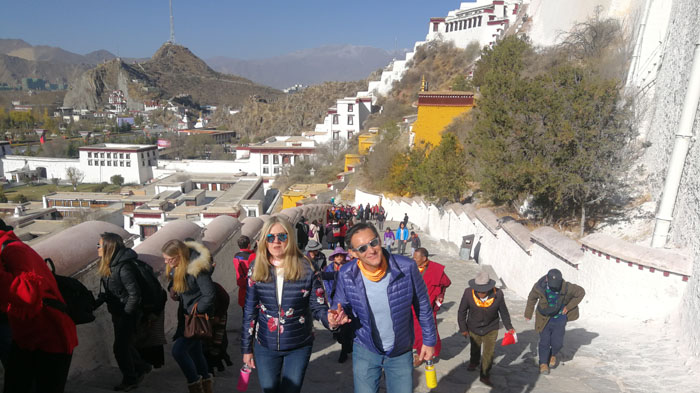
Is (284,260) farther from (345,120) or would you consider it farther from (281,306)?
(345,120)

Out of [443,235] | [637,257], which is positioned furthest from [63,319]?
[443,235]

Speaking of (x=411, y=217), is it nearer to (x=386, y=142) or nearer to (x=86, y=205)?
(x=386, y=142)

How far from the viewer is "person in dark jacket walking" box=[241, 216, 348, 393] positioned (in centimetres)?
287

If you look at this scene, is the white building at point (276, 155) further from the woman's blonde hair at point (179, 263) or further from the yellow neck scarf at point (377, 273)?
the yellow neck scarf at point (377, 273)

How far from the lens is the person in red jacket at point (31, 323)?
93.7 inches

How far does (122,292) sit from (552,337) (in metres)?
3.87

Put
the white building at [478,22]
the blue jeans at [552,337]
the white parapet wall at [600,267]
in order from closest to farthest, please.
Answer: the blue jeans at [552,337], the white parapet wall at [600,267], the white building at [478,22]

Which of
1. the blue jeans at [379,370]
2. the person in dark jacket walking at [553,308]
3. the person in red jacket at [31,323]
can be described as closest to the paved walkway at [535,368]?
the person in dark jacket walking at [553,308]

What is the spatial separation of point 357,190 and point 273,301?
25.8m

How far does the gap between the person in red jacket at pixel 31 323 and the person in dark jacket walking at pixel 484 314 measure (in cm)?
308

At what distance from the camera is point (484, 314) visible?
13.4 ft

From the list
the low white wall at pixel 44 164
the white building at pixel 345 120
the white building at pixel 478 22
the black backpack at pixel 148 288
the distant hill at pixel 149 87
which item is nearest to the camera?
the black backpack at pixel 148 288

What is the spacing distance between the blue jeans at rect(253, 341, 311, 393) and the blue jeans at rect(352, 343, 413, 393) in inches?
14.1

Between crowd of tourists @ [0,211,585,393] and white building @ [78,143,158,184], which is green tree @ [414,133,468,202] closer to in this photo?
crowd of tourists @ [0,211,585,393]
